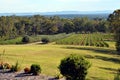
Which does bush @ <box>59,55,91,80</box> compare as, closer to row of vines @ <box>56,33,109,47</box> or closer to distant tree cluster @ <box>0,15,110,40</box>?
row of vines @ <box>56,33,109,47</box>

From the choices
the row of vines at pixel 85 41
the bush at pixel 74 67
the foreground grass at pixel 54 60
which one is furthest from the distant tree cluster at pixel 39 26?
the bush at pixel 74 67

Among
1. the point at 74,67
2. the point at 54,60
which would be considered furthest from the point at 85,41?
the point at 74,67

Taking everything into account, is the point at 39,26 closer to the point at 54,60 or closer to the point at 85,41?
the point at 85,41

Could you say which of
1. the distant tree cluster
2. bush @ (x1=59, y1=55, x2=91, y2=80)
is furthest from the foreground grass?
the distant tree cluster

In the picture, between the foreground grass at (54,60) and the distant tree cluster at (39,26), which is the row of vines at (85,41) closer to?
the distant tree cluster at (39,26)

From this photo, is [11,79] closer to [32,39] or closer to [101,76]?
[101,76]
